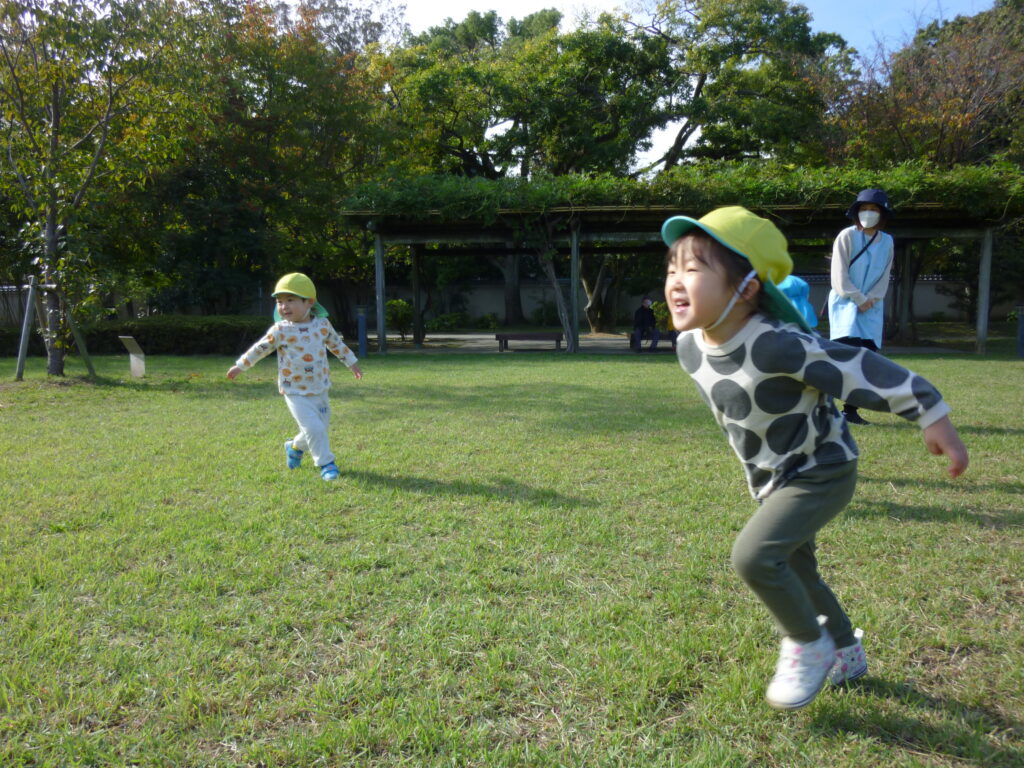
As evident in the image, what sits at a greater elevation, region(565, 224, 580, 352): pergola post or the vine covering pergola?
the vine covering pergola

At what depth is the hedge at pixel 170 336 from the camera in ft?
51.5

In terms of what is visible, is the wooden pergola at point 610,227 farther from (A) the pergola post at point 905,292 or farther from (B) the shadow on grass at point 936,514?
(B) the shadow on grass at point 936,514

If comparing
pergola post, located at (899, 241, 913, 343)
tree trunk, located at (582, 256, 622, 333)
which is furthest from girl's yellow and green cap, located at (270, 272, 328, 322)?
tree trunk, located at (582, 256, 622, 333)

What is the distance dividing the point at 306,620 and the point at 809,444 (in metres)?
1.93

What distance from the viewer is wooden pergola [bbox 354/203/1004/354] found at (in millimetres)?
15305

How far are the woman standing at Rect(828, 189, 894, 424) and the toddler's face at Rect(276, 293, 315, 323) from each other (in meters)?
4.23

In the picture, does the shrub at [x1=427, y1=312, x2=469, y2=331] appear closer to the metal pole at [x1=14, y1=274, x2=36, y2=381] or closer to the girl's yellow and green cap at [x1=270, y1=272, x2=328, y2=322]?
the metal pole at [x1=14, y1=274, x2=36, y2=381]

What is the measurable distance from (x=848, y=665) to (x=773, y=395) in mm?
941

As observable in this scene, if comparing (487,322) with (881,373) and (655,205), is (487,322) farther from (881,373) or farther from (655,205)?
(881,373)

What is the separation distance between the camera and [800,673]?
6.76ft

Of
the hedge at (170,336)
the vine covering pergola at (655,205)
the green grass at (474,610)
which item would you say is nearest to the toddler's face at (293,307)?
the green grass at (474,610)

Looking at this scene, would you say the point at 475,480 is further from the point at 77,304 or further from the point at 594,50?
Answer: the point at 594,50

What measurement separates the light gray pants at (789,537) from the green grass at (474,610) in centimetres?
31

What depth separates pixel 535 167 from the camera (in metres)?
26.0
